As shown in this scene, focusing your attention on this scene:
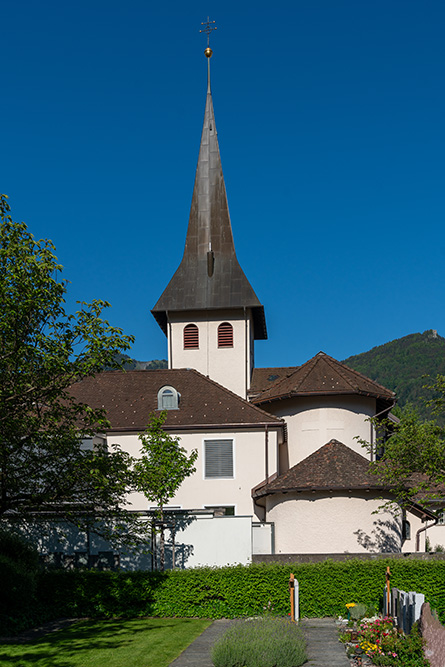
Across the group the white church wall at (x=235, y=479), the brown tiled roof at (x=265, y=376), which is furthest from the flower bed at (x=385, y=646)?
the brown tiled roof at (x=265, y=376)

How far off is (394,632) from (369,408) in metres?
21.8

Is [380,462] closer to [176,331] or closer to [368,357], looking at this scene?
[176,331]

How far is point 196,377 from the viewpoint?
4059 centimetres

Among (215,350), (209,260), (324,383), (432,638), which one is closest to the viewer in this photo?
(432,638)

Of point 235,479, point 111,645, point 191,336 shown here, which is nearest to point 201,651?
point 111,645

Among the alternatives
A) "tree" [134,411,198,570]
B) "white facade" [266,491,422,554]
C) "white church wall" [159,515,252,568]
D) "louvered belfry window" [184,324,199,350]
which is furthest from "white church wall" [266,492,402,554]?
"louvered belfry window" [184,324,199,350]

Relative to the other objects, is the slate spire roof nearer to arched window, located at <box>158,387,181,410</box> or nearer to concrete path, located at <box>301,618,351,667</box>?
arched window, located at <box>158,387,181,410</box>

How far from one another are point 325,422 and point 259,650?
22.4 metres

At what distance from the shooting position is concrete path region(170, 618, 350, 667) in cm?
1579

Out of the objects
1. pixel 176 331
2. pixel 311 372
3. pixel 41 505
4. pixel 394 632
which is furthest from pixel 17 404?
pixel 176 331

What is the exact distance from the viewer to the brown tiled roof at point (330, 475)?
29.2 metres

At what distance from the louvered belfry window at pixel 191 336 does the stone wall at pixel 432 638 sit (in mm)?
31096

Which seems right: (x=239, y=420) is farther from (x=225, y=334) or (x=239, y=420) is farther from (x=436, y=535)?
(x=436, y=535)

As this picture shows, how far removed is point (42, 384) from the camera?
57.8ft
